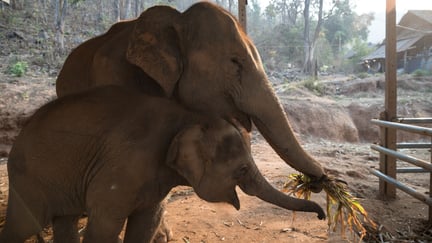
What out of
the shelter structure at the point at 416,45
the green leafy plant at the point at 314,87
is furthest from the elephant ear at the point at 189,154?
the shelter structure at the point at 416,45

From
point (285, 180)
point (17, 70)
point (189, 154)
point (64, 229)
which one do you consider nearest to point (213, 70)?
point (189, 154)

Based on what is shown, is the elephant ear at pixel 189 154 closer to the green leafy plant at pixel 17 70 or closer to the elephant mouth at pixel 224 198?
the elephant mouth at pixel 224 198

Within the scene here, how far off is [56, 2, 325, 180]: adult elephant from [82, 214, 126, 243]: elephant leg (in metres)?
1.03

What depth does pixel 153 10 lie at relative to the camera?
10.8 feet

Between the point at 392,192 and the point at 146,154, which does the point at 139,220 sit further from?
the point at 392,192

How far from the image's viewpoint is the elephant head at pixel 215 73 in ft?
9.62

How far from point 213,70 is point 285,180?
11.4 ft

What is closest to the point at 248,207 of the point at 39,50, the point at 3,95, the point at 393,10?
the point at 393,10

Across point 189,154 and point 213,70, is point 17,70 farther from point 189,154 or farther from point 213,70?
point 189,154

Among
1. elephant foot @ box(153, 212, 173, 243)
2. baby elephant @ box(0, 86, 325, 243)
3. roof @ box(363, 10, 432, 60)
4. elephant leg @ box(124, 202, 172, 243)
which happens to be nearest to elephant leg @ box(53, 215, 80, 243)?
baby elephant @ box(0, 86, 325, 243)

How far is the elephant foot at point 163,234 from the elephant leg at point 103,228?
1.23m

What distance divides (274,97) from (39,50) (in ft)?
56.7

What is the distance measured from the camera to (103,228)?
241cm

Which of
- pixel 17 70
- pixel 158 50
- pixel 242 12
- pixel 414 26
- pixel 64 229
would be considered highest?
pixel 414 26
